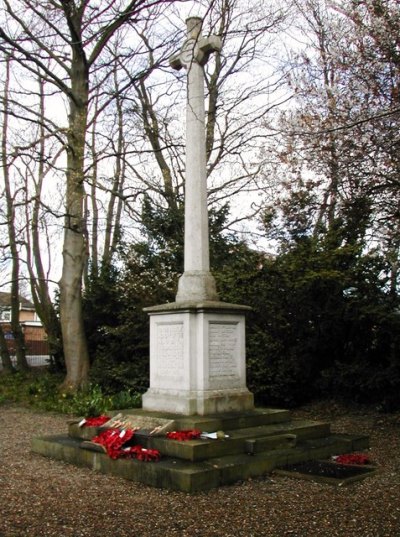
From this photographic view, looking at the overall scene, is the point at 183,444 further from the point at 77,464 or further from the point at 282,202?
the point at 282,202

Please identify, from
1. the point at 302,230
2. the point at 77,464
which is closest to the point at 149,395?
the point at 77,464

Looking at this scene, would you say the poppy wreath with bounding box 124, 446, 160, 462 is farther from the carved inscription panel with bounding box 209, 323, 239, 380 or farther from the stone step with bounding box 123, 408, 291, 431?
the carved inscription panel with bounding box 209, 323, 239, 380

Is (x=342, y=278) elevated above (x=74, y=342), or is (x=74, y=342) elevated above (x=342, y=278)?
(x=342, y=278)

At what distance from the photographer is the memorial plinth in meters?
8.02

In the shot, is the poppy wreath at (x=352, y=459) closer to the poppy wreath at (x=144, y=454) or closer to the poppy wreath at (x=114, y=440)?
the poppy wreath at (x=144, y=454)

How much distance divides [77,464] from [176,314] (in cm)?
Answer: 229

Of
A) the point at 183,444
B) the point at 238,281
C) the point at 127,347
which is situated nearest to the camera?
the point at 183,444

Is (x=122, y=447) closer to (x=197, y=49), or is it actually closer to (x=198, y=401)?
(x=198, y=401)

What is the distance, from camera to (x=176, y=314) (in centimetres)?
828

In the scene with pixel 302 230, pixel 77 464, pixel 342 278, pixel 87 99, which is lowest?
pixel 77 464

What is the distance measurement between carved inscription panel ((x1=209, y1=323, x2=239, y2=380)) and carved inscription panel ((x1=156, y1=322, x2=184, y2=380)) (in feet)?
1.37

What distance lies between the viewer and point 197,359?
8062 millimetres

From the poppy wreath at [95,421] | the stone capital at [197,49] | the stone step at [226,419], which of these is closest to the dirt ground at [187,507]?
the poppy wreath at [95,421]

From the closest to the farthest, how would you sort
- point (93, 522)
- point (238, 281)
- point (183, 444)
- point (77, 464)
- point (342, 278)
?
point (93, 522) → point (183, 444) → point (77, 464) → point (342, 278) → point (238, 281)
